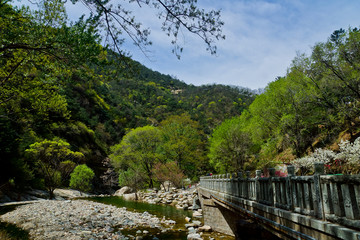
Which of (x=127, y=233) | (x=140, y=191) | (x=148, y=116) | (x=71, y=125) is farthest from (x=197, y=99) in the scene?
(x=127, y=233)

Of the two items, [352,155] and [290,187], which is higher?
[352,155]

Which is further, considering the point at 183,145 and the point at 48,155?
the point at 183,145

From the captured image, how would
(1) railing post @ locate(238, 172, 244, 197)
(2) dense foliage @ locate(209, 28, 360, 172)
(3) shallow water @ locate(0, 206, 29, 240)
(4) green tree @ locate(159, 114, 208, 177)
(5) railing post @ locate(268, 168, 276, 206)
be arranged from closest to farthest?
(5) railing post @ locate(268, 168, 276, 206)
(1) railing post @ locate(238, 172, 244, 197)
(3) shallow water @ locate(0, 206, 29, 240)
(2) dense foliage @ locate(209, 28, 360, 172)
(4) green tree @ locate(159, 114, 208, 177)

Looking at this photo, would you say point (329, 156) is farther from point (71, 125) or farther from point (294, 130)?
point (71, 125)

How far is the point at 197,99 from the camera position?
377 feet

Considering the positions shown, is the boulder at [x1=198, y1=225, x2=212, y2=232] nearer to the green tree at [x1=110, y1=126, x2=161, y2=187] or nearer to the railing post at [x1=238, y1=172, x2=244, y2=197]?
the railing post at [x1=238, y1=172, x2=244, y2=197]

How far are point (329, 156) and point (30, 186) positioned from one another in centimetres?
3563

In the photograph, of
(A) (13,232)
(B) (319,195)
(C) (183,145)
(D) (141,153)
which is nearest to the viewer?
(B) (319,195)

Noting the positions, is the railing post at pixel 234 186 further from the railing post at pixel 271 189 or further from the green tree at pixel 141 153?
the green tree at pixel 141 153

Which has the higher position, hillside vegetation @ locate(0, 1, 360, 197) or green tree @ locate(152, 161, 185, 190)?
hillside vegetation @ locate(0, 1, 360, 197)

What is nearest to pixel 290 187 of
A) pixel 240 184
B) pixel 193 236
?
pixel 240 184

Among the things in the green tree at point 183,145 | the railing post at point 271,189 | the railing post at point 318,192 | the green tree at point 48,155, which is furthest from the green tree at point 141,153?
the railing post at point 318,192

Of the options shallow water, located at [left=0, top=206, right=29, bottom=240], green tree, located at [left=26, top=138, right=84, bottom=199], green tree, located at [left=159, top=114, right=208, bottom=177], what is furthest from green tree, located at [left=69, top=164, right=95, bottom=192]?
shallow water, located at [left=0, top=206, right=29, bottom=240]

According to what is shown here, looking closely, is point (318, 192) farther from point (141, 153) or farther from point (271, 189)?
point (141, 153)
